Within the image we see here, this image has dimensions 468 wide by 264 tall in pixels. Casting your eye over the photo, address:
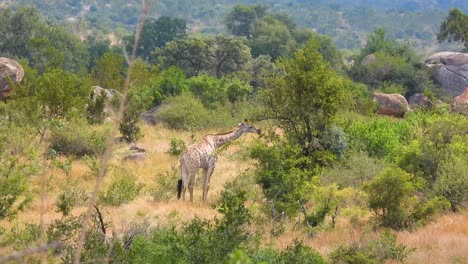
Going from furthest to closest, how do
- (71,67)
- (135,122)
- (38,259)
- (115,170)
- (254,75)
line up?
A: (71,67), (254,75), (135,122), (115,170), (38,259)

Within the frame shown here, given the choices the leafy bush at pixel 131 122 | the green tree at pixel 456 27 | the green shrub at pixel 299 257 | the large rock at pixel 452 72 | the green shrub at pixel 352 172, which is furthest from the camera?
the green tree at pixel 456 27

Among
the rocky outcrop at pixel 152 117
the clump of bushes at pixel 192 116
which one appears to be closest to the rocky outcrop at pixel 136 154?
the clump of bushes at pixel 192 116

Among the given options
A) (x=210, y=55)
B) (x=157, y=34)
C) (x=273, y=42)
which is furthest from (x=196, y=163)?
(x=157, y=34)

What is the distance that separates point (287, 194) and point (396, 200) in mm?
1628

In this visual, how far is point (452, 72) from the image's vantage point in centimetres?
3606

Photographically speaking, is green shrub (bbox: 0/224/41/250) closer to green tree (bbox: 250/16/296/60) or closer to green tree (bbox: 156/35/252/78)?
green tree (bbox: 156/35/252/78)

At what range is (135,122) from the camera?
18625 millimetres

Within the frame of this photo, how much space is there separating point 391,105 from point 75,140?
1740 cm

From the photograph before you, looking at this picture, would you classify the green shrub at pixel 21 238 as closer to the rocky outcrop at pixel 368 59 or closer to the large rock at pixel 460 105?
the large rock at pixel 460 105

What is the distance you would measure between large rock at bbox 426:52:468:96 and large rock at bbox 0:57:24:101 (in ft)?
73.2

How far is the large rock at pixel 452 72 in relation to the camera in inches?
1390

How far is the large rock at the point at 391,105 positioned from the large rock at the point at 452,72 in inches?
256

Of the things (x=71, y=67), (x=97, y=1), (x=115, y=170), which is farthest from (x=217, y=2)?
(x=115, y=170)

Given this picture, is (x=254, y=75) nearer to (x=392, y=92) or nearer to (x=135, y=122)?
(x=392, y=92)
